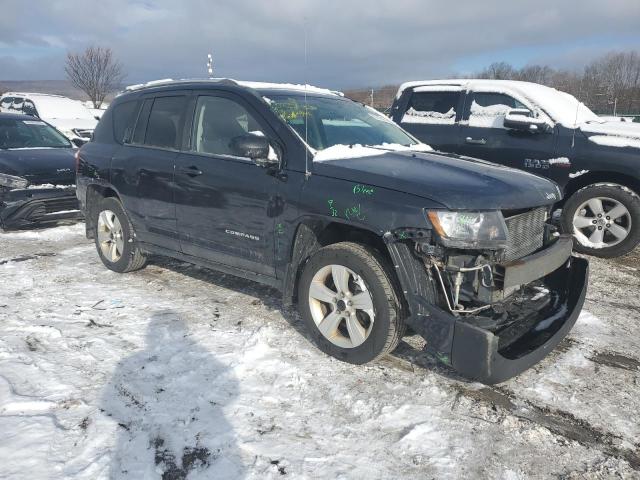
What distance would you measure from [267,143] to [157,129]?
1631 mm

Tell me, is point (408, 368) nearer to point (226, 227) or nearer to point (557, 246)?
point (557, 246)

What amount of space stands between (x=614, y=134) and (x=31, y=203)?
7315mm

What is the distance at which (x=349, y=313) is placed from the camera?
3344 mm

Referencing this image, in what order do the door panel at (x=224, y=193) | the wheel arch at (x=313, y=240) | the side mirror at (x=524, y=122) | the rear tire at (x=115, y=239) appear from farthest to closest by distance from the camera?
the side mirror at (x=524, y=122) < the rear tire at (x=115, y=239) < the door panel at (x=224, y=193) < the wheel arch at (x=313, y=240)

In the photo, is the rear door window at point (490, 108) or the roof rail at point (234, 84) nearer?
the roof rail at point (234, 84)

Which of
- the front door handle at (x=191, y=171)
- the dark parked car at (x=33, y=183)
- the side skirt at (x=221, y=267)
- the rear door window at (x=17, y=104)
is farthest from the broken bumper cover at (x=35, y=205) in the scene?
the rear door window at (x=17, y=104)

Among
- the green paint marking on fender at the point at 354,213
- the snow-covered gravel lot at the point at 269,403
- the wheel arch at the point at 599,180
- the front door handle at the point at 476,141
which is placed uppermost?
the front door handle at the point at 476,141

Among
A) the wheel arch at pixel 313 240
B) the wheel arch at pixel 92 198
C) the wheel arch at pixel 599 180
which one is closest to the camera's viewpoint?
the wheel arch at pixel 313 240

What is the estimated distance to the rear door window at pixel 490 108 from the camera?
21.4ft

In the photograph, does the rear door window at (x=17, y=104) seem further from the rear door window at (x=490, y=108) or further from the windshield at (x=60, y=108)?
the rear door window at (x=490, y=108)

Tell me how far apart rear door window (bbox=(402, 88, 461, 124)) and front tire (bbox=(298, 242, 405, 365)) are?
4.26 m

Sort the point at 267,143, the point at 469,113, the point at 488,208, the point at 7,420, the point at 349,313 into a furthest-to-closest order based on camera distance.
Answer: the point at 469,113 → the point at 267,143 → the point at 349,313 → the point at 488,208 → the point at 7,420

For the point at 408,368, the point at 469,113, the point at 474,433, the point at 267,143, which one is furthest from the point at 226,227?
the point at 469,113

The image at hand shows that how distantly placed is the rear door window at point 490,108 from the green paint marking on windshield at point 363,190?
4.01 m
